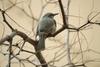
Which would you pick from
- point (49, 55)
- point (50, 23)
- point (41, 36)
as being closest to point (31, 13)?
point (49, 55)

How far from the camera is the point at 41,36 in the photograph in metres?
1.10

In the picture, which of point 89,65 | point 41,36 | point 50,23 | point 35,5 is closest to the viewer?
point 41,36

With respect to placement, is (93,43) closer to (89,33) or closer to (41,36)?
(89,33)

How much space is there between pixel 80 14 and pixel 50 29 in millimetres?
763

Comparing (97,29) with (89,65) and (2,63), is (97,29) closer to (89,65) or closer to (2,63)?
(89,65)

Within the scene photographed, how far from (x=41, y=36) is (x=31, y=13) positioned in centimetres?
84

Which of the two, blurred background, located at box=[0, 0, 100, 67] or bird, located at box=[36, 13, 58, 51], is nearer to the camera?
bird, located at box=[36, 13, 58, 51]

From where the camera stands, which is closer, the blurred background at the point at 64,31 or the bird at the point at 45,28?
the bird at the point at 45,28

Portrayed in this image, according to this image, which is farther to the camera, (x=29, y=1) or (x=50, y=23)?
(x=29, y=1)

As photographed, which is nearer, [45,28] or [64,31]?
[45,28]

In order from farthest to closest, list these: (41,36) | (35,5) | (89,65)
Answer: (35,5), (89,65), (41,36)

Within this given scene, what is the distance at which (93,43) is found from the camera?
74.0 inches

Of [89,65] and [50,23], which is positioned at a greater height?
[50,23]

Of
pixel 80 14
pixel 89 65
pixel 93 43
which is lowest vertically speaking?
pixel 89 65
